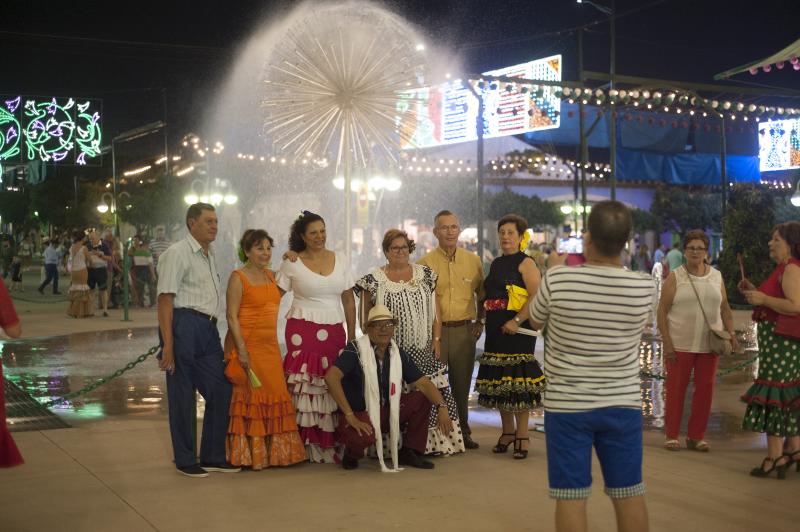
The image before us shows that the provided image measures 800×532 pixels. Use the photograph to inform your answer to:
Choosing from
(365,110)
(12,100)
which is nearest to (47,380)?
(365,110)

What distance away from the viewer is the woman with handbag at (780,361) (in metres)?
6.50

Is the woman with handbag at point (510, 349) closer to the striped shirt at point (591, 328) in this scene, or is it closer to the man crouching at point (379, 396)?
the man crouching at point (379, 396)

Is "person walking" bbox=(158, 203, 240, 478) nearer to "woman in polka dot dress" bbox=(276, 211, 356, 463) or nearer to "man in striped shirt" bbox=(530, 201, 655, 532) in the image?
"woman in polka dot dress" bbox=(276, 211, 356, 463)

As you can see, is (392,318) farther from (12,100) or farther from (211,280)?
(12,100)

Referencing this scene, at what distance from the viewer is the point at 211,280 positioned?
6637 mm

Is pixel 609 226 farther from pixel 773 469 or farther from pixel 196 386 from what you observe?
pixel 196 386

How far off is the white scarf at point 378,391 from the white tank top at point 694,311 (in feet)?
7.91

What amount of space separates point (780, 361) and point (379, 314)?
9.60 feet

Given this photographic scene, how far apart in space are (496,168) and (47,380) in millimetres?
29782

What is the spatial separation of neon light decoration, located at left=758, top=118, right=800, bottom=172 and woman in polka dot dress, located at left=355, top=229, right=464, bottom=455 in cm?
2335

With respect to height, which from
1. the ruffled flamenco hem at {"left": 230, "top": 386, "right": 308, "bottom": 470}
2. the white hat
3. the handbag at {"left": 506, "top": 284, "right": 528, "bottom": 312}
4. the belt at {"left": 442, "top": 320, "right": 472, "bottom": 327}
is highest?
the handbag at {"left": 506, "top": 284, "right": 528, "bottom": 312}

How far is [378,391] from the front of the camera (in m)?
6.64

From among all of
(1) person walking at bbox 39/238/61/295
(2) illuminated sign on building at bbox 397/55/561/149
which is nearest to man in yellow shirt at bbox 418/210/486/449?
(1) person walking at bbox 39/238/61/295

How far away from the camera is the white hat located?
6605 millimetres
